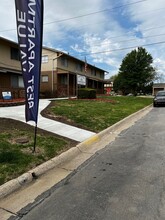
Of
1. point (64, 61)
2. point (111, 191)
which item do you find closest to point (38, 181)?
point (111, 191)

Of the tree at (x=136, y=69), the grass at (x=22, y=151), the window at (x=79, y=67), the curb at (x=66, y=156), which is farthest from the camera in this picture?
the tree at (x=136, y=69)

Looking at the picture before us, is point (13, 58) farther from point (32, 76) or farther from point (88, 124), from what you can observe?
point (32, 76)

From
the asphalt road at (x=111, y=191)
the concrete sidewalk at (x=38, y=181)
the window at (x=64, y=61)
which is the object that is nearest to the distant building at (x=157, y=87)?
the window at (x=64, y=61)

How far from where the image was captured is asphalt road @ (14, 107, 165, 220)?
3416 mm

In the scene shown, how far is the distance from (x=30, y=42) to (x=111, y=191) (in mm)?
3691

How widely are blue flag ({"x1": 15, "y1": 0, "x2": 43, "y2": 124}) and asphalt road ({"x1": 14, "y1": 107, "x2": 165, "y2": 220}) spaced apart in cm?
215

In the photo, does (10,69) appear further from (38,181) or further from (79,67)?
(38,181)

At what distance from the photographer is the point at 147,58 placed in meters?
61.3

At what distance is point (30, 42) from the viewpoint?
549 cm

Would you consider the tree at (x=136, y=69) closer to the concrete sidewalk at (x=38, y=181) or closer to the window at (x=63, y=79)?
the window at (x=63, y=79)

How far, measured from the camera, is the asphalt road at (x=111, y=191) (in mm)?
3416

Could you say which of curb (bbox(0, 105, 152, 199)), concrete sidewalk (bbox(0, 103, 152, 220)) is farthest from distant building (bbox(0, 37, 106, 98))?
concrete sidewalk (bbox(0, 103, 152, 220))

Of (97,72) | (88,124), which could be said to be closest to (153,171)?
(88,124)

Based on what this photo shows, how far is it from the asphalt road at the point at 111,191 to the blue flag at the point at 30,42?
84.8 inches
